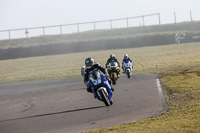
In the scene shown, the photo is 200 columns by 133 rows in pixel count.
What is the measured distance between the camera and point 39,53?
49906 mm

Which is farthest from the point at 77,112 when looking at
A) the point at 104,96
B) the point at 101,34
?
the point at 101,34

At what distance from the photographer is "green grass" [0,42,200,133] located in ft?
26.9

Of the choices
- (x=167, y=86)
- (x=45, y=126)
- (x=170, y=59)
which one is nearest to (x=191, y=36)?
(x=170, y=59)

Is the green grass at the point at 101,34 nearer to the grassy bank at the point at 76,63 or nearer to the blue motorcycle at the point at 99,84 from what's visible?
the grassy bank at the point at 76,63

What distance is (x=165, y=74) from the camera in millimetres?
22984

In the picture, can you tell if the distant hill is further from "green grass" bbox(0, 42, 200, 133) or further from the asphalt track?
the asphalt track

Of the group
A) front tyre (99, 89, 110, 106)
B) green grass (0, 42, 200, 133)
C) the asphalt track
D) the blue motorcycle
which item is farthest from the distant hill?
front tyre (99, 89, 110, 106)

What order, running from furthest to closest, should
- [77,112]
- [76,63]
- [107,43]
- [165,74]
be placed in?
[107,43] → [76,63] → [165,74] → [77,112]

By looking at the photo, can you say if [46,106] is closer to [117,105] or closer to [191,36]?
Result: [117,105]

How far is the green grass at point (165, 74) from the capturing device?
26.9 feet

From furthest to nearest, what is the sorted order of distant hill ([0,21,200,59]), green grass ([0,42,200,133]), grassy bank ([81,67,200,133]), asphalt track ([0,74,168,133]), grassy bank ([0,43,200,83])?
distant hill ([0,21,200,59]), grassy bank ([0,43,200,83]), asphalt track ([0,74,168,133]), green grass ([0,42,200,133]), grassy bank ([81,67,200,133])

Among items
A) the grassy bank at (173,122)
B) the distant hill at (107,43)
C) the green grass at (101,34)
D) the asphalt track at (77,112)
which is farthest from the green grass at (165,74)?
the green grass at (101,34)

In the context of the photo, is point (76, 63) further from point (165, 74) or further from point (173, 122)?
point (173, 122)

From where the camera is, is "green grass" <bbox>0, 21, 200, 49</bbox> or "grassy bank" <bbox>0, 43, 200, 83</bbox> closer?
"grassy bank" <bbox>0, 43, 200, 83</bbox>
